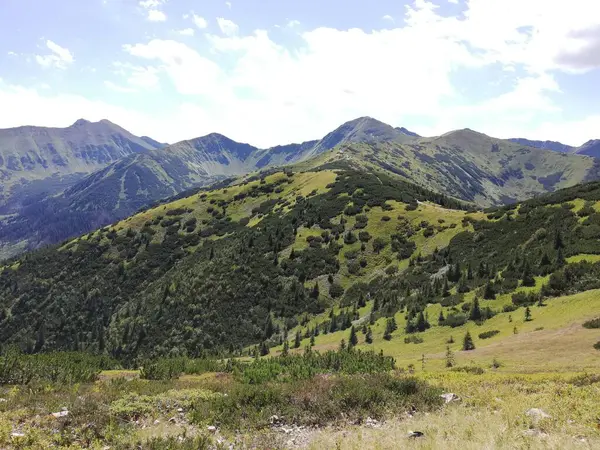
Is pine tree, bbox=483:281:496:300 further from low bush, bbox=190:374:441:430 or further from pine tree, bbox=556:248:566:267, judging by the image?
low bush, bbox=190:374:441:430

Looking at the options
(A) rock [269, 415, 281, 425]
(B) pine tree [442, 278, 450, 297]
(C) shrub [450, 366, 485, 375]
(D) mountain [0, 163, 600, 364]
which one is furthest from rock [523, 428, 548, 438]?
(B) pine tree [442, 278, 450, 297]

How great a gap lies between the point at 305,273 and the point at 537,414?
→ 6197cm

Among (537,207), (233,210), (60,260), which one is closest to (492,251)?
(537,207)

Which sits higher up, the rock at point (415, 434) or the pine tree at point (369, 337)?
the rock at point (415, 434)

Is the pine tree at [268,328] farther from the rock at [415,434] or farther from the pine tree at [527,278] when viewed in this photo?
the rock at [415,434]

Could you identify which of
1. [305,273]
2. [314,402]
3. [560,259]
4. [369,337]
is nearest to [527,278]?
[560,259]

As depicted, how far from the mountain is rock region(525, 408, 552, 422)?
1356 cm

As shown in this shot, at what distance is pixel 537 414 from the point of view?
36.8 feet

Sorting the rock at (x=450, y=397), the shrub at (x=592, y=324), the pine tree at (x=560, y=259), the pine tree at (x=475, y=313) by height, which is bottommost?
the pine tree at (x=475, y=313)

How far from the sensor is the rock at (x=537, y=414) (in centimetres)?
1089

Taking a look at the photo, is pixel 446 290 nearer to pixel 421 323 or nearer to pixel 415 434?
pixel 421 323

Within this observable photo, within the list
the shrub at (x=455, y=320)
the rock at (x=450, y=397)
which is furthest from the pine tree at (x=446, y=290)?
the rock at (x=450, y=397)

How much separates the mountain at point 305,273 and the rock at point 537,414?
13.6m

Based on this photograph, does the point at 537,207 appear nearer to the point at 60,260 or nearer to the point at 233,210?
the point at 233,210
